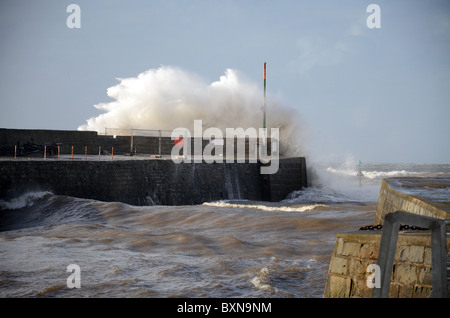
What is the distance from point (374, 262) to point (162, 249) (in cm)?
481

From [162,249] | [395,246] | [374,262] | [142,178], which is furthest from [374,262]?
[142,178]

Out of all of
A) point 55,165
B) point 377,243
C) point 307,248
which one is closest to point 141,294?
point 377,243

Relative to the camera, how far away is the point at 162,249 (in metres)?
7.95

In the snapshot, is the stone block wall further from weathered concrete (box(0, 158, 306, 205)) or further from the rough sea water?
weathered concrete (box(0, 158, 306, 205))

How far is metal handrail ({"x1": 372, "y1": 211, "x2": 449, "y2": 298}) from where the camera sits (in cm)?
252

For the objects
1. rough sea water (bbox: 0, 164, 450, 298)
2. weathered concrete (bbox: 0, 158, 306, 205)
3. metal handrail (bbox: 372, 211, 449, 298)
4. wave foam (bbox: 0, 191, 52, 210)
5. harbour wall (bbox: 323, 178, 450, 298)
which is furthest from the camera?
weathered concrete (bbox: 0, 158, 306, 205)

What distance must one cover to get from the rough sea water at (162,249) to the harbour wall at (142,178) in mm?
624

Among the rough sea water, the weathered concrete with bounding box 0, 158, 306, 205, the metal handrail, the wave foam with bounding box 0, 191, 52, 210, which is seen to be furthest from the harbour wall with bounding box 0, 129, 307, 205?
the metal handrail

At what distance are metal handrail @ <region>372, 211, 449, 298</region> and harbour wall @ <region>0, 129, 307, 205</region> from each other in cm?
1215

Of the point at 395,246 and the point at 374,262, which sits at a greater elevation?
the point at 395,246

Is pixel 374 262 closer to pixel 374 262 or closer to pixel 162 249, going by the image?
pixel 374 262
